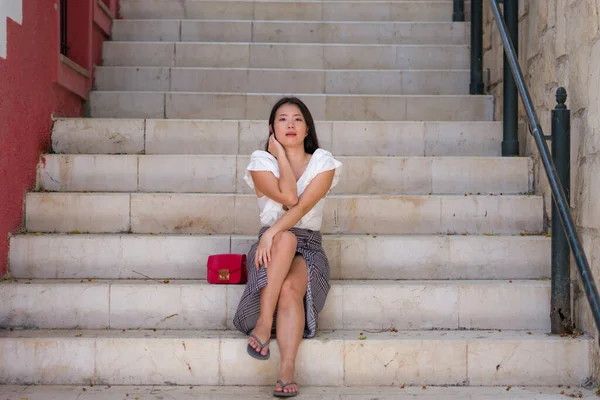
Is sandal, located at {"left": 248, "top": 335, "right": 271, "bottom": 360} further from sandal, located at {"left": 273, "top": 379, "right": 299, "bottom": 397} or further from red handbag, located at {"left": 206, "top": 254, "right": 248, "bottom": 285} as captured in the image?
red handbag, located at {"left": 206, "top": 254, "right": 248, "bottom": 285}

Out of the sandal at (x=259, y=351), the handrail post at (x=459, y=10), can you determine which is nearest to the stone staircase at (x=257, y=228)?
the sandal at (x=259, y=351)

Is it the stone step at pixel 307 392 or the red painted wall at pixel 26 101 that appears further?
the red painted wall at pixel 26 101

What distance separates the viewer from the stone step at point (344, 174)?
176 inches

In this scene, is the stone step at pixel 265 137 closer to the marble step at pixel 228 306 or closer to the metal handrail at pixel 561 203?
the metal handrail at pixel 561 203

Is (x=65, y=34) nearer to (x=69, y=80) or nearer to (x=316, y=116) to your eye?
(x=69, y=80)

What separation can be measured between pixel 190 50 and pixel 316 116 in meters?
1.27

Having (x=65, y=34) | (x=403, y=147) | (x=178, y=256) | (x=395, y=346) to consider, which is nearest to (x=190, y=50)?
A: (x=65, y=34)

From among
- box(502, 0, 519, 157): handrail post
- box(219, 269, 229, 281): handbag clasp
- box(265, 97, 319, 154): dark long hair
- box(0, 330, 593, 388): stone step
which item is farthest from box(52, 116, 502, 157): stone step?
box(0, 330, 593, 388): stone step

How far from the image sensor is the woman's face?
372cm

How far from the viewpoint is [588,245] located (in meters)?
3.54

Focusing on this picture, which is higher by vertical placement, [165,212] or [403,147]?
[403,147]

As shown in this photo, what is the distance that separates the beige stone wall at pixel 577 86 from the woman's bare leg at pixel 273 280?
138 cm

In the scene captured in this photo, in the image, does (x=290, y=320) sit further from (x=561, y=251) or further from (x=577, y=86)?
(x=577, y=86)

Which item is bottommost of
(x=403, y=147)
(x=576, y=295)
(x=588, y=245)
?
(x=576, y=295)
